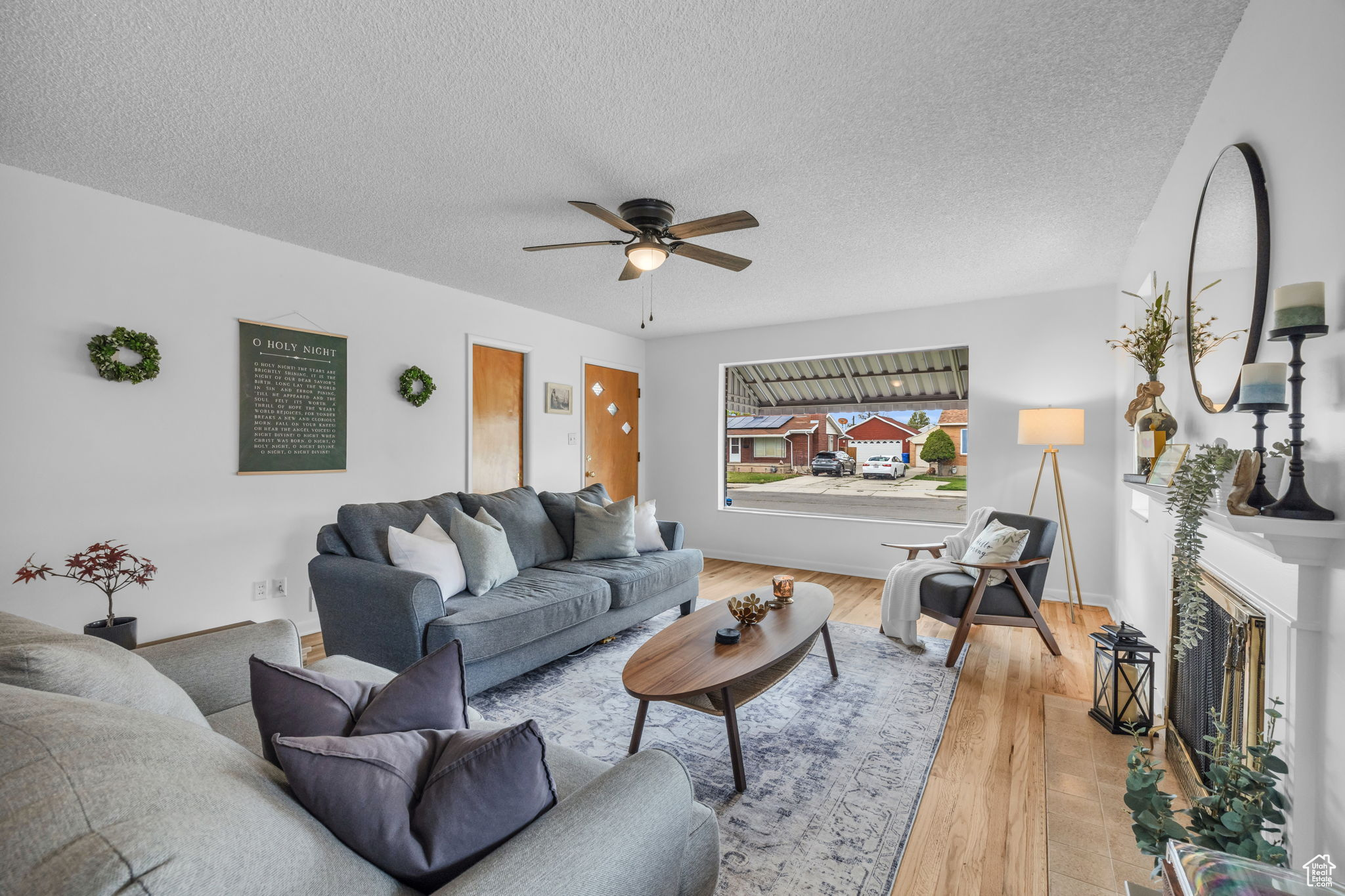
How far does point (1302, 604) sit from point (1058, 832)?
42.5 inches

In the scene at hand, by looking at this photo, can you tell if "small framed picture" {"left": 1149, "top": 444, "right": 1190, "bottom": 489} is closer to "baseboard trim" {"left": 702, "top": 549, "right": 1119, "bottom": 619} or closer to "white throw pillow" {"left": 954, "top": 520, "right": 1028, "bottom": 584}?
"white throw pillow" {"left": 954, "top": 520, "right": 1028, "bottom": 584}

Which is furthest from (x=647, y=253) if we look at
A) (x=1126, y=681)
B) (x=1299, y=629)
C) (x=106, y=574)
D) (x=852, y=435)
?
(x=852, y=435)

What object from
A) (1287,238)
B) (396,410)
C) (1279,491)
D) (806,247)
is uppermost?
(806,247)

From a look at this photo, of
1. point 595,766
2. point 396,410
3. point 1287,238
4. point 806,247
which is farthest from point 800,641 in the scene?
point 396,410

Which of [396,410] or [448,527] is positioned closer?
[448,527]

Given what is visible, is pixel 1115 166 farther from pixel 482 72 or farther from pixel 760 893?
pixel 760 893

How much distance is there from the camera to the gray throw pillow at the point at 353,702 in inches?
40.4

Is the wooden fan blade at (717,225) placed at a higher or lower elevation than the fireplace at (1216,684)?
higher

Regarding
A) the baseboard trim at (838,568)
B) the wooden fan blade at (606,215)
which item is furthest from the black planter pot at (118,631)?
the baseboard trim at (838,568)

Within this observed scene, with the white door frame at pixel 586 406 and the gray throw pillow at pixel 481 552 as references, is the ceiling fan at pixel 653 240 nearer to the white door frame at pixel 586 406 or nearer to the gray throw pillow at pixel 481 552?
the gray throw pillow at pixel 481 552

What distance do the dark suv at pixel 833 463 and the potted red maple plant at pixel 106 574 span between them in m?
5.31

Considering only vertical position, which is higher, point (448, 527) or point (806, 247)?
point (806, 247)

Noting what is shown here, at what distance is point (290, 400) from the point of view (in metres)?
3.63

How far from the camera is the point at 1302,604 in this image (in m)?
1.29
